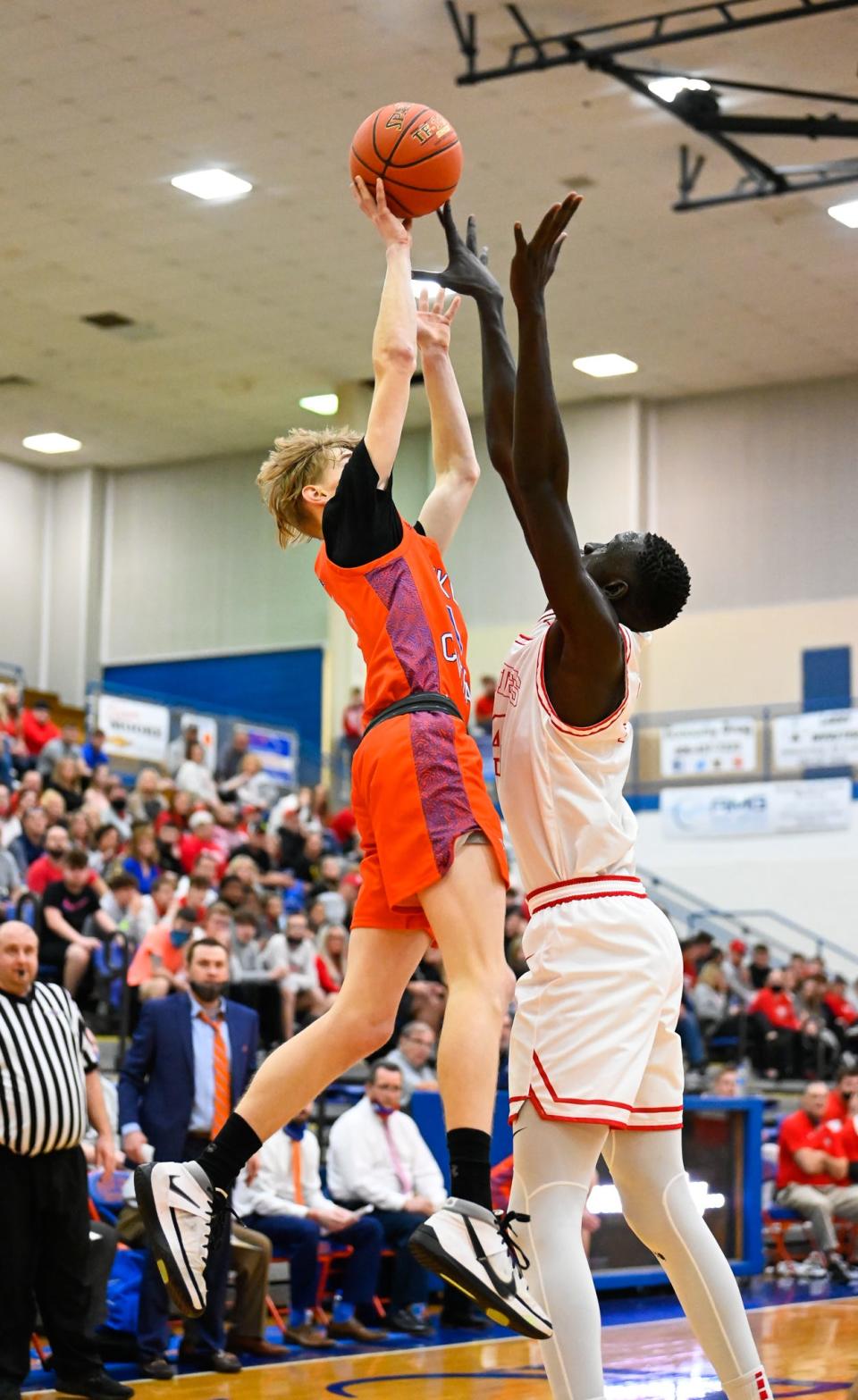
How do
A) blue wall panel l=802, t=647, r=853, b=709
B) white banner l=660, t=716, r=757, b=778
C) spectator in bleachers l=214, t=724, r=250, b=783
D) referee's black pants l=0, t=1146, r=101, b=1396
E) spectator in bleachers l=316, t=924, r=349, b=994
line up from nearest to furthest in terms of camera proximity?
referee's black pants l=0, t=1146, r=101, b=1396 → spectator in bleachers l=316, t=924, r=349, b=994 → white banner l=660, t=716, r=757, b=778 → spectator in bleachers l=214, t=724, r=250, b=783 → blue wall panel l=802, t=647, r=853, b=709

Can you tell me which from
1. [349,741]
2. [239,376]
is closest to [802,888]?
[349,741]

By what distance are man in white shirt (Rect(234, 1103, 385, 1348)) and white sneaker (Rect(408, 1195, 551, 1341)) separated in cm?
527

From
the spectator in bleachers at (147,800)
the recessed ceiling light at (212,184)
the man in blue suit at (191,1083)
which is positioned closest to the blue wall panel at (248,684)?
the spectator in bleachers at (147,800)

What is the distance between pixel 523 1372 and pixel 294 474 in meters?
4.83

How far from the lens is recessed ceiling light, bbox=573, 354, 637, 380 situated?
70.8 ft

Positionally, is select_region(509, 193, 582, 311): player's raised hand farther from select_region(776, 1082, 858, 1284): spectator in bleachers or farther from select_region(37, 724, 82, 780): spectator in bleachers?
select_region(37, 724, 82, 780): spectator in bleachers

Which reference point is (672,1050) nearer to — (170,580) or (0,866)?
(0,866)

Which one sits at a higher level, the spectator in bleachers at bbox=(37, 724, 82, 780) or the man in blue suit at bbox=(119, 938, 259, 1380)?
the spectator in bleachers at bbox=(37, 724, 82, 780)

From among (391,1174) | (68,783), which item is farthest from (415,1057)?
(68,783)

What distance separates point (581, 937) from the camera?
4023 mm

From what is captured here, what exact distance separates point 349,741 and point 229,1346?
46.7ft

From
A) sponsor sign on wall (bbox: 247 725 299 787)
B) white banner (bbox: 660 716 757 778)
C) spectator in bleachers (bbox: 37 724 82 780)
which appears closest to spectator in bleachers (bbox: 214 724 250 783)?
sponsor sign on wall (bbox: 247 725 299 787)

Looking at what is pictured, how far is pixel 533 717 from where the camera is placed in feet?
13.5

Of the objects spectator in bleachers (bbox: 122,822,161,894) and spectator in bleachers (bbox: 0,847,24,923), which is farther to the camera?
spectator in bleachers (bbox: 122,822,161,894)
